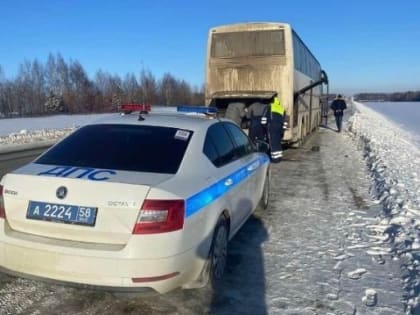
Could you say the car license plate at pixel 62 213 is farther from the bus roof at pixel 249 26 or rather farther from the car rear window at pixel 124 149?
the bus roof at pixel 249 26

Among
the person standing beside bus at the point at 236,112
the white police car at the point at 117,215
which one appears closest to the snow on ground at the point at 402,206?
the white police car at the point at 117,215

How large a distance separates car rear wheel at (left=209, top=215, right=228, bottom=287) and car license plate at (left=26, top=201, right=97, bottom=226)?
3.84ft

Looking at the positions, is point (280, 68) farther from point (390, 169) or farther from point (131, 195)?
point (131, 195)

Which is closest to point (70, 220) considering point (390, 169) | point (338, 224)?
Answer: point (338, 224)

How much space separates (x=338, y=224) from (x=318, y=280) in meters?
2.01

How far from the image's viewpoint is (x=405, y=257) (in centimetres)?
460

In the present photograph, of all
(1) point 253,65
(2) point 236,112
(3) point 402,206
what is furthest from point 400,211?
(1) point 253,65

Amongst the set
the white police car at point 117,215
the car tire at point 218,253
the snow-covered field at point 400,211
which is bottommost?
the snow-covered field at point 400,211

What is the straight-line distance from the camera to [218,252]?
396cm

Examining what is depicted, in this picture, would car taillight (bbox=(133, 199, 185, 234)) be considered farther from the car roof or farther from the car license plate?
the car roof

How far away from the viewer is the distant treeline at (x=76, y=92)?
314 ft

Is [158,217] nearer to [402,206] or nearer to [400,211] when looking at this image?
[400,211]

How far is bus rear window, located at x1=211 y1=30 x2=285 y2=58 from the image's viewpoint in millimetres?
12344

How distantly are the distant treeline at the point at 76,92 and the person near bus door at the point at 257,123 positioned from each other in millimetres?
80505
